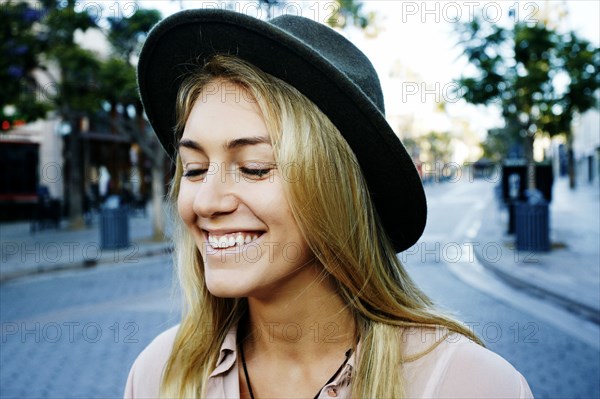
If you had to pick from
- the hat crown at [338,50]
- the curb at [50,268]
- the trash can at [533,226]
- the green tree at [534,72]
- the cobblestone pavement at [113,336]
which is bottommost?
the cobblestone pavement at [113,336]

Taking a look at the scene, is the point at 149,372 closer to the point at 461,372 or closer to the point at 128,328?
the point at 461,372

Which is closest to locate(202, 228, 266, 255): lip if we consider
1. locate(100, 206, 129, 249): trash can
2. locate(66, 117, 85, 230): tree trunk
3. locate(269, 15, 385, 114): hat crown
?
locate(269, 15, 385, 114): hat crown

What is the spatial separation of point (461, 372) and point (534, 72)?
10865 mm

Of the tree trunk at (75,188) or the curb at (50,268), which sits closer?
the curb at (50,268)

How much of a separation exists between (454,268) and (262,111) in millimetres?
9101

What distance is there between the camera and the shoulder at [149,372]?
1.55 m

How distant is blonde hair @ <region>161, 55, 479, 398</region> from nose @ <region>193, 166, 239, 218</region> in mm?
139

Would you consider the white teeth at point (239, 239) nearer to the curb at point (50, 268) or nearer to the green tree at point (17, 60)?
the curb at point (50, 268)

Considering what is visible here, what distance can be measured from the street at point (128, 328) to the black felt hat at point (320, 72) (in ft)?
3.59

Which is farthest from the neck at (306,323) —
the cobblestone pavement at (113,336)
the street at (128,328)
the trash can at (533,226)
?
the trash can at (533,226)

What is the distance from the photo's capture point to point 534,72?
11.0m

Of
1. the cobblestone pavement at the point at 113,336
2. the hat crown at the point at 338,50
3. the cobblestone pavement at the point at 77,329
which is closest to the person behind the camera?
the hat crown at the point at 338,50

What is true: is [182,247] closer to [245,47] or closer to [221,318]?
[221,318]

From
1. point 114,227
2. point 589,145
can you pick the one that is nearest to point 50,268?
point 114,227
